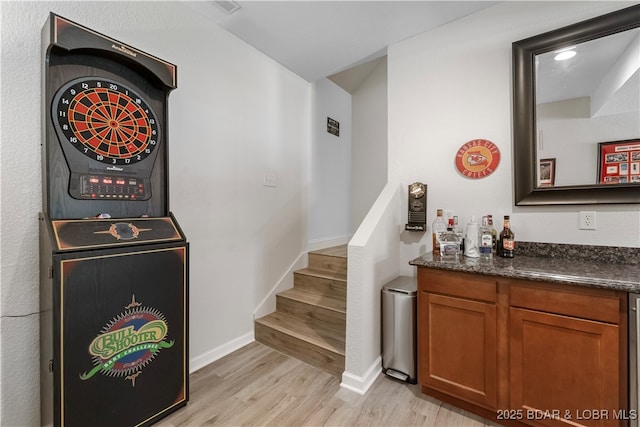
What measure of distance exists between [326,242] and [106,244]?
8.15 ft

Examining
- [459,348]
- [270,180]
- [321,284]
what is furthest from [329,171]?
[459,348]

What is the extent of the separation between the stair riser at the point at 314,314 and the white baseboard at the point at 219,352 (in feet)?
1.28

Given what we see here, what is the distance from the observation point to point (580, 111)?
1.71 metres

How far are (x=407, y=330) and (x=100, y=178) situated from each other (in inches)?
80.0

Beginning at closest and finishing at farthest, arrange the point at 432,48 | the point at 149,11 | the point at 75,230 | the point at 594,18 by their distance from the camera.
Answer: the point at 75,230 → the point at 594,18 → the point at 149,11 → the point at 432,48

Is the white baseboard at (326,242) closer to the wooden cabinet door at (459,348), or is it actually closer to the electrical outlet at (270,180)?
the electrical outlet at (270,180)

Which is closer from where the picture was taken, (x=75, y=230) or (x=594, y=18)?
(x=75, y=230)

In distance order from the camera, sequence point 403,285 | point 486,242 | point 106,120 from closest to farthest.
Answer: point 106,120 < point 486,242 < point 403,285

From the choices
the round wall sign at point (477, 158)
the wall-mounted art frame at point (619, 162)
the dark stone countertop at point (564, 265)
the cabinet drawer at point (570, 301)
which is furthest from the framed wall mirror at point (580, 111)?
the cabinet drawer at point (570, 301)

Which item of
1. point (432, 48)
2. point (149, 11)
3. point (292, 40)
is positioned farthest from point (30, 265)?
point (432, 48)

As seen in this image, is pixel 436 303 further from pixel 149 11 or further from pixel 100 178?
pixel 149 11

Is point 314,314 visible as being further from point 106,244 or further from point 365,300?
point 106,244

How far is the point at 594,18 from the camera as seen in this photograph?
1.67 meters

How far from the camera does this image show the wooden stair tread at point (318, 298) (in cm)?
244
